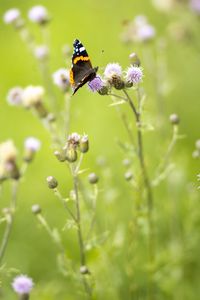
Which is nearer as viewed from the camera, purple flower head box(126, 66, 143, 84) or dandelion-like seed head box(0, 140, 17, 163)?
purple flower head box(126, 66, 143, 84)

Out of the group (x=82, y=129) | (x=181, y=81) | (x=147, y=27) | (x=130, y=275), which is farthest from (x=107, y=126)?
(x=130, y=275)

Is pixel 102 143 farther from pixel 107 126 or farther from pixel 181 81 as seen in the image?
pixel 181 81

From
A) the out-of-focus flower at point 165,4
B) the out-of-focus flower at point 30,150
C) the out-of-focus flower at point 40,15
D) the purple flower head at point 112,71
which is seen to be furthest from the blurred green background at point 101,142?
the purple flower head at point 112,71

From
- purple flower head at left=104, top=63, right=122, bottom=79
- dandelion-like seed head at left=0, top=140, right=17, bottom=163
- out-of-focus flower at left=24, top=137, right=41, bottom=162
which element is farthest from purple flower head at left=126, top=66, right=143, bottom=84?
out-of-focus flower at left=24, top=137, right=41, bottom=162

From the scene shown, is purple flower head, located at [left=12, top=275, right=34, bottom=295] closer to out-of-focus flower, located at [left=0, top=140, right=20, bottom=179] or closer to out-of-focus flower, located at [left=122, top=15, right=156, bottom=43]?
out-of-focus flower, located at [left=0, top=140, right=20, bottom=179]

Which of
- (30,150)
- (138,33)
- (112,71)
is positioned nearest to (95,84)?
(112,71)

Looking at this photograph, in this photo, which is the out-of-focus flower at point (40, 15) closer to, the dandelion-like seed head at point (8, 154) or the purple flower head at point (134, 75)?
the dandelion-like seed head at point (8, 154)
